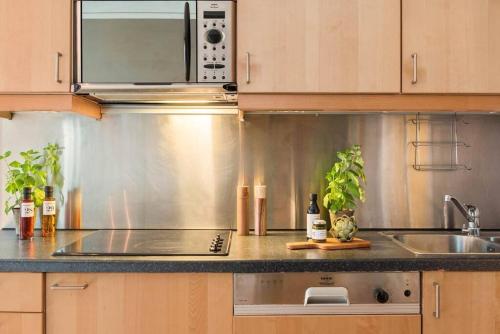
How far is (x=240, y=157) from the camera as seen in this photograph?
7.04ft

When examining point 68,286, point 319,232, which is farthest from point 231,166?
point 68,286

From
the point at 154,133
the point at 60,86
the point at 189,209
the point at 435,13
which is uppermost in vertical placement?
the point at 435,13

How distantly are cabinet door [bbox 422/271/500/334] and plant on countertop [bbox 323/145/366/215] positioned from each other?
50cm

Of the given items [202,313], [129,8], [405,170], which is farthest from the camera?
[405,170]

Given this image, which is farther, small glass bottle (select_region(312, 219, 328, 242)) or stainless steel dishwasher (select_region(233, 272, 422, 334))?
small glass bottle (select_region(312, 219, 328, 242))

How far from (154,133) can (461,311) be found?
1424mm

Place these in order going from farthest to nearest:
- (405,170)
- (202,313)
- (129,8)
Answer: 1. (405,170)
2. (129,8)
3. (202,313)

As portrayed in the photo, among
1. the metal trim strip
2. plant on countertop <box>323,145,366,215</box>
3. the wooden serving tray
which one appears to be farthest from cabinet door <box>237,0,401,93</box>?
the metal trim strip

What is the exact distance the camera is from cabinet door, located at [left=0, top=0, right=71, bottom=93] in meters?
1.78

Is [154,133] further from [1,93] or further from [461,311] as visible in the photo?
[461,311]

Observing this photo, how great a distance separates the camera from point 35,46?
178 cm

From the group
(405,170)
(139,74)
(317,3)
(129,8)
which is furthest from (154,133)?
(405,170)

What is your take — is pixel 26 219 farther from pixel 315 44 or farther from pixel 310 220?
pixel 315 44

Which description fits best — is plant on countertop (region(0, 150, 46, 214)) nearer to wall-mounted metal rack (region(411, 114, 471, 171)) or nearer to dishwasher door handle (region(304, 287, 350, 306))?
dishwasher door handle (region(304, 287, 350, 306))
